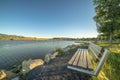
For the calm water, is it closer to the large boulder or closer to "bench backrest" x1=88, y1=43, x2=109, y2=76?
the large boulder

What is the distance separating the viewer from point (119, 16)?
1473 centimetres

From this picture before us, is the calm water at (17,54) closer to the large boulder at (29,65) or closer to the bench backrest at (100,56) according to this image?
the large boulder at (29,65)

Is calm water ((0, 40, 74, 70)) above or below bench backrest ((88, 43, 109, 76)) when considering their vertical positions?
below

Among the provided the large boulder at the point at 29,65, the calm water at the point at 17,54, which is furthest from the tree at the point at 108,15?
the calm water at the point at 17,54

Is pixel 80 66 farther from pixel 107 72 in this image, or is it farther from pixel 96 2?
pixel 96 2

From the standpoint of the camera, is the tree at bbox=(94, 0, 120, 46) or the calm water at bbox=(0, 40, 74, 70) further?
the calm water at bbox=(0, 40, 74, 70)

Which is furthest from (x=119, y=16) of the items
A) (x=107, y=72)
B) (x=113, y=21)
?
(x=107, y=72)

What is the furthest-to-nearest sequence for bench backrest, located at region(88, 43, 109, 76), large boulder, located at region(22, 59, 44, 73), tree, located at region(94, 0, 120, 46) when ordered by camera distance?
tree, located at region(94, 0, 120, 46), large boulder, located at region(22, 59, 44, 73), bench backrest, located at region(88, 43, 109, 76)

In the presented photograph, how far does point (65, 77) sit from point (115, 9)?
14942 mm

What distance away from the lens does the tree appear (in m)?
14.9

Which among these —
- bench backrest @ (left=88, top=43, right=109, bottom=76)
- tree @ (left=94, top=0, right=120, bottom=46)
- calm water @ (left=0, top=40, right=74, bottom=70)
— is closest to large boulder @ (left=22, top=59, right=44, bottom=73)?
bench backrest @ (left=88, top=43, right=109, bottom=76)

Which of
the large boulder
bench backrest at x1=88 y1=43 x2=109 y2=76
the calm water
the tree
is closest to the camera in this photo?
bench backrest at x1=88 y1=43 x2=109 y2=76

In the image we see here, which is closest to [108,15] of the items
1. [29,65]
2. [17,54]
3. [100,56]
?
[29,65]

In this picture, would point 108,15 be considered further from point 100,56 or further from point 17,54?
point 17,54
